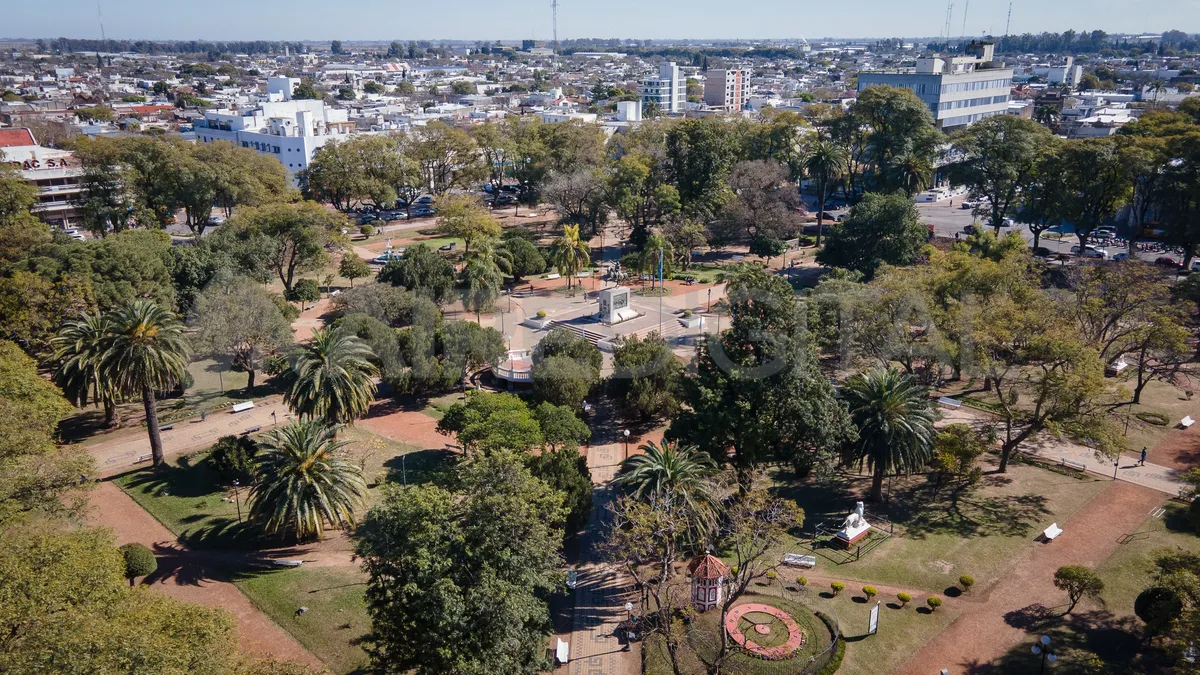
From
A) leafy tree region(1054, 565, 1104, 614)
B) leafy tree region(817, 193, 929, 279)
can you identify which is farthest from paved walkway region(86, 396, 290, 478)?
leafy tree region(817, 193, 929, 279)

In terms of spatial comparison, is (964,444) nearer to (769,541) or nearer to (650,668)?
(769,541)

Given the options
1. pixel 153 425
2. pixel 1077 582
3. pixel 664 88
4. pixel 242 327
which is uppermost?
pixel 664 88

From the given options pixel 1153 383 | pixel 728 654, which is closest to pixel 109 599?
pixel 728 654

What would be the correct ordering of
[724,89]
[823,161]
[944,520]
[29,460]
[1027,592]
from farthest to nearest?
[724,89], [823,161], [944,520], [1027,592], [29,460]

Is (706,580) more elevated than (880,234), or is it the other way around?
(880,234)

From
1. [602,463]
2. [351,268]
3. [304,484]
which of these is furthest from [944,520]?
[351,268]

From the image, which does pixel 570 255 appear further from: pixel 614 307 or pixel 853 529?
pixel 853 529

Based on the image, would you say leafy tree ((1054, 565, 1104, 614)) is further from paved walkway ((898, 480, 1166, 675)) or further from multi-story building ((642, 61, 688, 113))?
multi-story building ((642, 61, 688, 113))

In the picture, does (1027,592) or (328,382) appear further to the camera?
(328,382)
